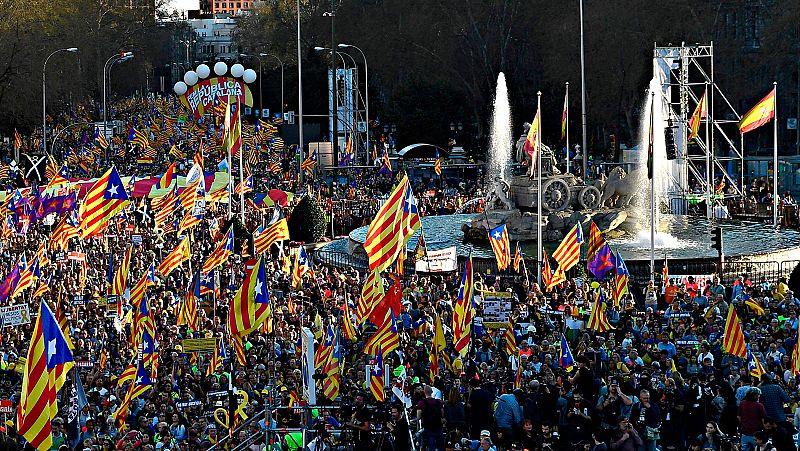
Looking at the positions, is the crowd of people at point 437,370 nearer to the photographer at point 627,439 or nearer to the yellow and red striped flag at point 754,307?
the photographer at point 627,439

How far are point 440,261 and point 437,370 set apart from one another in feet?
36.3

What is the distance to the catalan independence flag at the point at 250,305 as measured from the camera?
23266 millimetres

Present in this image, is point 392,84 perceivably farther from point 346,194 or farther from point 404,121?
point 346,194

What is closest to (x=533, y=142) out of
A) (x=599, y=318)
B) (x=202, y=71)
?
(x=599, y=318)

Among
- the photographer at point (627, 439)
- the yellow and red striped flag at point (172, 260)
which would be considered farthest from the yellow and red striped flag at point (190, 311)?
the photographer at point (627, 439)

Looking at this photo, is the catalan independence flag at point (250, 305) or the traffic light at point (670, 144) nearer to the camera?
the catalan independence flag at point (250, 305)

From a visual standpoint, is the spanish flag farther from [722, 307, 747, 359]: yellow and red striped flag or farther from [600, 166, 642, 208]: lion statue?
[722, 307, 747, 359]: yellow and red striped flag

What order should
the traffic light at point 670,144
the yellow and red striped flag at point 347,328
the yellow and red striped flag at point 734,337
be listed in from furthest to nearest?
1. the traffic light at point 670,144
2. the yellow and red striped flag at point 347,328
3. the yellow and red striped flag at point 734,337

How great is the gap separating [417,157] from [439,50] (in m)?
9.59

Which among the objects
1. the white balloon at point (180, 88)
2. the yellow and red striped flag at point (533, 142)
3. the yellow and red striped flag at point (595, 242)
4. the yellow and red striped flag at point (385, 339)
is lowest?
the yellow and red striped flag at point (385, 339)

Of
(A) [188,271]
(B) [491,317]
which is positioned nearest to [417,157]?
(A) [188,271]

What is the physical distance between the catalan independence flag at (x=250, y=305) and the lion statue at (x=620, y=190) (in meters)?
17.4

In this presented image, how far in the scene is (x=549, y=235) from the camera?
3884 centimetres

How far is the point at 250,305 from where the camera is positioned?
921 inches
